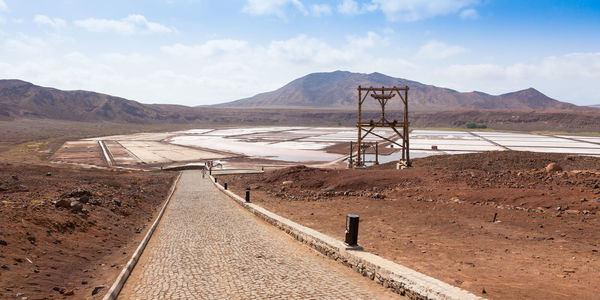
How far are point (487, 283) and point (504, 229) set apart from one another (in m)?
4.78

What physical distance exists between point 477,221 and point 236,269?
25.4 feet

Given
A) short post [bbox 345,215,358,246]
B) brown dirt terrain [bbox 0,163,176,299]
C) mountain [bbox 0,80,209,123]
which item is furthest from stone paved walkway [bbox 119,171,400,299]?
mountain [bbox 0,80,209,123]

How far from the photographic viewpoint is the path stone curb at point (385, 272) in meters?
6.65

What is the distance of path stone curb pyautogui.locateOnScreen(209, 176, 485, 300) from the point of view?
665cm

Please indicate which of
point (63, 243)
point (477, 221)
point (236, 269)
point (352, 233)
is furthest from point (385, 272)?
point (63, 243)

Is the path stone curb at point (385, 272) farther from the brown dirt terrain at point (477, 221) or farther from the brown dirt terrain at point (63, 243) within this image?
the brown dirt terrain at point (63, 243)

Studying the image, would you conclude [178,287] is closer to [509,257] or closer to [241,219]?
→ [509,257]

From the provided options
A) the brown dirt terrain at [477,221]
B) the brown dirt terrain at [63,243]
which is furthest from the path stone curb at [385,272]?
the brown dirt terrain at [63,243]

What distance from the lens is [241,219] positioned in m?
15.8

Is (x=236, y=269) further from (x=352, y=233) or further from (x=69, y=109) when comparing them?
(x=69, y=109)

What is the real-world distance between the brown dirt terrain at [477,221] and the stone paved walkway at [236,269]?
1.56m

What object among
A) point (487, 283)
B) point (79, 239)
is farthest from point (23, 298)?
point (487, 283)

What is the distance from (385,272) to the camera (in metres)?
7.80

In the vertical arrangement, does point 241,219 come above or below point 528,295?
below
